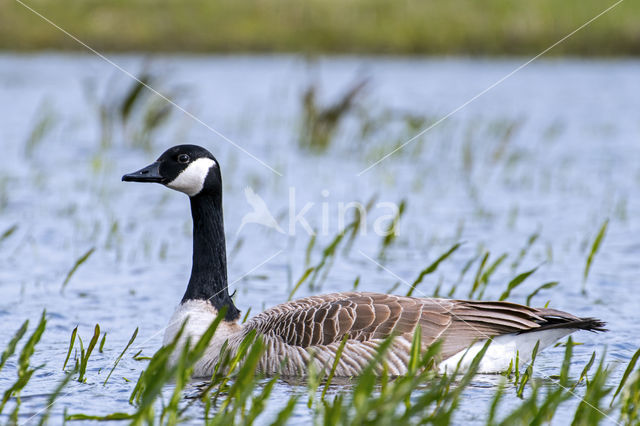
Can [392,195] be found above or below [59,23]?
below

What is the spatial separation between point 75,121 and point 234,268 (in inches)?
500

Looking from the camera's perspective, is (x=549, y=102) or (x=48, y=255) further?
(x=549, y=102)

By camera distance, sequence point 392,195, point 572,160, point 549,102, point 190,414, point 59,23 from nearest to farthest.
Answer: point 190,414
point 392,195
point 572,160
point 549,102
point 59,23

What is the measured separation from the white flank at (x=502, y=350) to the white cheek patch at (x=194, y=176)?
7.89 feet

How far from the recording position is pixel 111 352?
773cm

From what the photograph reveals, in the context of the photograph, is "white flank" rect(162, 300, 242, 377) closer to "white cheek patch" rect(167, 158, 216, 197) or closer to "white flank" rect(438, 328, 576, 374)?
"white cheek patch" rect(167, 158, 216, 197)

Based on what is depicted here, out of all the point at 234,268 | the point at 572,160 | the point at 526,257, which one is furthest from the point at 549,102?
the point at 234,268

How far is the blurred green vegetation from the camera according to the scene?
110ft

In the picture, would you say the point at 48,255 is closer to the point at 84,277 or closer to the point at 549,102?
A: the point at 84,277

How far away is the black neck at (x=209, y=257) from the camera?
301 inches

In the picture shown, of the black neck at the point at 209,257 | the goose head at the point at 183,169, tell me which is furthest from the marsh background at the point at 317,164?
the goose head at the point at 183,169

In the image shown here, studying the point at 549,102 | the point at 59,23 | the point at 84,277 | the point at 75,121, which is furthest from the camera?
the point at 59,23

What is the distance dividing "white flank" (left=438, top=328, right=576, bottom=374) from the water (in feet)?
0.44

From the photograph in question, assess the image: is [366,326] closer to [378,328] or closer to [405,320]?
[378,328]
